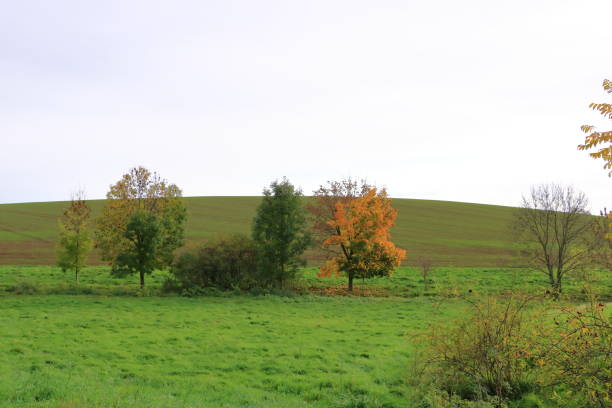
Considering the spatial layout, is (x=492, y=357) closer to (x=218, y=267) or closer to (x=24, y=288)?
(x=218, y=267)

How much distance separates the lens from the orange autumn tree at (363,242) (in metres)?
34.1

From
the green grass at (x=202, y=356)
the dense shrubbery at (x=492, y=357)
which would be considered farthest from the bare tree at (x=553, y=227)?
the dense shrubbery at (x=492, y=357)

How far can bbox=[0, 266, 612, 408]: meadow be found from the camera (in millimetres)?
10195

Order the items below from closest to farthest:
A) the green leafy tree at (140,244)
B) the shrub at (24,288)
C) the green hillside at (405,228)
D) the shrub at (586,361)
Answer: the shrub at (586,361) < the shrub at (24,288) < the green leafy tree at (140,244) < the green hillside at (405,228)

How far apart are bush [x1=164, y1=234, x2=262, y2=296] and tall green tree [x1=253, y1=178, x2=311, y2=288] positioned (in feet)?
3.17

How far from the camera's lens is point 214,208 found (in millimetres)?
95938

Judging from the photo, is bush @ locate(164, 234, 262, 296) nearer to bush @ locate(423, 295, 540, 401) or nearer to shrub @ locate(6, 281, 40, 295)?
shrub @ locate(6, 281, 40, 295)

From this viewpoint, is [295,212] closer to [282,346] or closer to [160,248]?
[160,248]

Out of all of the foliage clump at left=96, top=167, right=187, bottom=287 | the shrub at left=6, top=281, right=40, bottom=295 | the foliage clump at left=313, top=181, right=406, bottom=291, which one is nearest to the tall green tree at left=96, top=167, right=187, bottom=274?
the foliage clump at left=96, top=167, right=187, bottom=287

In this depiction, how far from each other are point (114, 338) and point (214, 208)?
264 ft

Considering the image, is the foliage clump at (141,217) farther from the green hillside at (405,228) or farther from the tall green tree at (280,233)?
the green hillside at (405,228)

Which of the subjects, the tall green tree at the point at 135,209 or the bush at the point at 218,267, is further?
the tall green tree at the point at 135,209

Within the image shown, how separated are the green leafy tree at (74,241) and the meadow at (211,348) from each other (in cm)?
470

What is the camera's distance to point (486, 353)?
32.4ft
